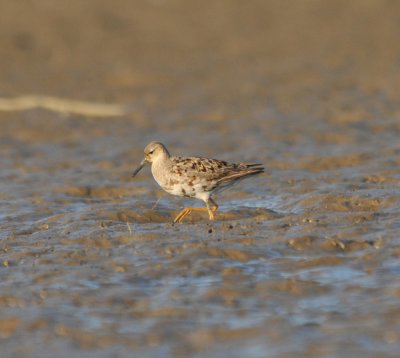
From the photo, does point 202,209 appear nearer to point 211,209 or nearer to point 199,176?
point 211,209

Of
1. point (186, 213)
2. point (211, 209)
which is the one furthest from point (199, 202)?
point (186, 213)

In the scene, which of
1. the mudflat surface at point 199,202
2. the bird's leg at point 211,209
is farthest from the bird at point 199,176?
the mudflat surface at point 199,202

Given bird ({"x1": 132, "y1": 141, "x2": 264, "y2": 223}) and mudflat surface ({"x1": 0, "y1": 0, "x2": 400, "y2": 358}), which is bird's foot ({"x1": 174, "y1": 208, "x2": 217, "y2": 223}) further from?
mudflat surface ({"x1": 0, "y1": 0, "x2": 400, "y2": 358})

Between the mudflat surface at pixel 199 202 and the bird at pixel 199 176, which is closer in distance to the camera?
the mudflat surface at pixel 199 202

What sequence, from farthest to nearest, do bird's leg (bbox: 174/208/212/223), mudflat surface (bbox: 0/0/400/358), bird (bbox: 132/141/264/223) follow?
bird's leg (bbox: 174/208/212/223), bird (bbox: 132/141/264/223), mudflat surface (bbox: 0/0/400/358)

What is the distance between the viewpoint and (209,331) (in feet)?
27.3

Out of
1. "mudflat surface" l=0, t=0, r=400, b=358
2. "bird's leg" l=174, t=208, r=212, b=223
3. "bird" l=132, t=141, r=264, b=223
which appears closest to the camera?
"mudflat surface" l=0, t=0, r=400, b=358

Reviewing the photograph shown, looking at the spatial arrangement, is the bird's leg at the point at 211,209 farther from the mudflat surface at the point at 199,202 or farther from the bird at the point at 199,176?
the mudflat surface at the point at 199,202

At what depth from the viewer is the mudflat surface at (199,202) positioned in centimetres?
857

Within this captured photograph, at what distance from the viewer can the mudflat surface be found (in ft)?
28.1

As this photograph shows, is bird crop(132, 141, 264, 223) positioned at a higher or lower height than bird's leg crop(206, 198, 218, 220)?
higher

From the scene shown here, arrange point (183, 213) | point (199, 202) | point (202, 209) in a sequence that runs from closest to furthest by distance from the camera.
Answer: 1. point (183, 213)
2. point (202, 209)
3. point (199, 202)

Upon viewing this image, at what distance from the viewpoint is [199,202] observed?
14750 mm

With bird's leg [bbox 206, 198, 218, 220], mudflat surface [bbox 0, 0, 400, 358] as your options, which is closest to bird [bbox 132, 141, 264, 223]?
bird's leg [bbox 206, 198, 218, 220]
